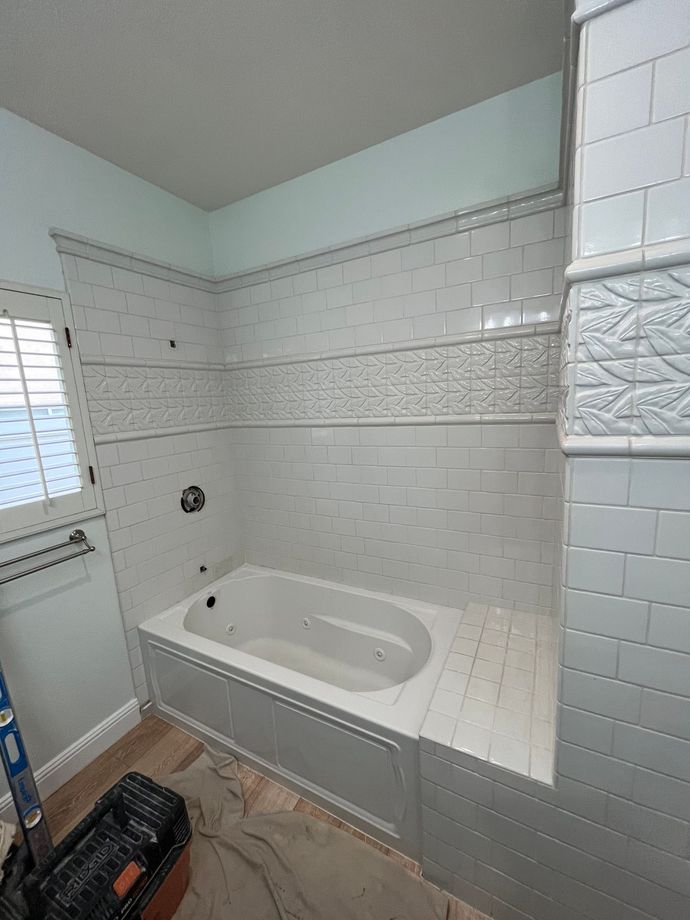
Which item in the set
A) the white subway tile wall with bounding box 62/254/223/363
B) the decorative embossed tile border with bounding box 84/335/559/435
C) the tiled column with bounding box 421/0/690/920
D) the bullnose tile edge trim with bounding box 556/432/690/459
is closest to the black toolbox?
the tiled column with bounding box 421/0/690/920

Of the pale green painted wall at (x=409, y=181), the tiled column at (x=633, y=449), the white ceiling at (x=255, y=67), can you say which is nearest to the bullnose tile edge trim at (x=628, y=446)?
the tiled column at (x=633, y=449)

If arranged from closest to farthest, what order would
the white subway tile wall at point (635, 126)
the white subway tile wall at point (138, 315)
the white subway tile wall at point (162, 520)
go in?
the white subway tile wall at point (635, 126) < the white subway tile wall at point (138, 315) < the white subway tile wall at point (162, 520)

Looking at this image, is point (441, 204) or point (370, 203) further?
point (370, 203)

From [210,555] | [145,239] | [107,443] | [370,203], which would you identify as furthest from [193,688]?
[370,203]

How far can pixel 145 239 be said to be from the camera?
1822mm

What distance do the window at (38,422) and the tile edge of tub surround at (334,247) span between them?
329 mm

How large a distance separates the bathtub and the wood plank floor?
4 centimetres

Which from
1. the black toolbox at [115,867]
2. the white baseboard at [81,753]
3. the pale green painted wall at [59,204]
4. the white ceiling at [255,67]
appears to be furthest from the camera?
the white baseboard at [81,753]

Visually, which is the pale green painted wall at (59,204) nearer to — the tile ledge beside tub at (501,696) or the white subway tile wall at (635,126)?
the white subway tile wall at (635,126)

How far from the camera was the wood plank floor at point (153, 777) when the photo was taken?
1.40 meters

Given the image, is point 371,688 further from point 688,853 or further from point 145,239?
point 145,239

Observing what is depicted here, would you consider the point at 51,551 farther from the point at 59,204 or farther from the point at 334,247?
the point at 334,247

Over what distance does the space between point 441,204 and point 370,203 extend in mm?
343

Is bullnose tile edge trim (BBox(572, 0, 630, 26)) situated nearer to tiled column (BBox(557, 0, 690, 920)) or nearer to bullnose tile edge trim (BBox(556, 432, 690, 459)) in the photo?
tiled column (BBox(557, 0, 690, 920))
